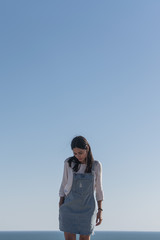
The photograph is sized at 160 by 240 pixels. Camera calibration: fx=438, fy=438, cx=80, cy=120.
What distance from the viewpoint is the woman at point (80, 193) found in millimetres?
5406

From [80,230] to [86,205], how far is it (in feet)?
1.02

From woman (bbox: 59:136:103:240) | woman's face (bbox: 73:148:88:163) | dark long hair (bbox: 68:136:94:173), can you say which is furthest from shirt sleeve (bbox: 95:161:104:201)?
woman's face (bbox: 73:148:88:163)

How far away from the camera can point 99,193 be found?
5566 mm

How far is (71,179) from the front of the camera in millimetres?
5539

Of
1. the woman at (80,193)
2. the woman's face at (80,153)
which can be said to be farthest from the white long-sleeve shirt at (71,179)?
the woman's face at (80,153)

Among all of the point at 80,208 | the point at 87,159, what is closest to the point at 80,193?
the point at 80,208

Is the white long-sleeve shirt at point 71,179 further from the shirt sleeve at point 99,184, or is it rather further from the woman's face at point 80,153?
the woman's face at point 80,153

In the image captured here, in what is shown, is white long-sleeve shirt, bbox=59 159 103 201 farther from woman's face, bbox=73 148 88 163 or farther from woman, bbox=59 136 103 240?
woman's face, bbox=73 148 88 163

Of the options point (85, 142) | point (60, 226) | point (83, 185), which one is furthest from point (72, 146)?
point (60, 226)

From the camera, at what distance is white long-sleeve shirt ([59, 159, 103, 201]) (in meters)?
5.55

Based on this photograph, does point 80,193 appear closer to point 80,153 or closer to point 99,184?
point 99,184

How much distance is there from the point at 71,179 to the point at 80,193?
209 millimetres

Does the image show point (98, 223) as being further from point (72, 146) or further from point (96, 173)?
point (72, 146)

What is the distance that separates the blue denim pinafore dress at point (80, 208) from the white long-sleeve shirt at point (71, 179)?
6 cm
